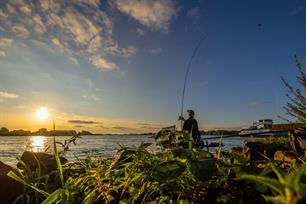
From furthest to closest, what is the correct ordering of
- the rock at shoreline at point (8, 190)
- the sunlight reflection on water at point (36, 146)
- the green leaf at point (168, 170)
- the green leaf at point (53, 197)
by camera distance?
the sunlight reflection on water at point (36, 146)
the rock at shoreline at point (8, 190)
the green leaf at point (53, 197)
the green leaf at point (168, 170)

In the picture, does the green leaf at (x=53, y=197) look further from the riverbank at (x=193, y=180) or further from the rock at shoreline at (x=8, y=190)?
the rock at shoreline at (x=8, y=190)

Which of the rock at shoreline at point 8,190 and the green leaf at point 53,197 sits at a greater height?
the green leaf at point 53,197

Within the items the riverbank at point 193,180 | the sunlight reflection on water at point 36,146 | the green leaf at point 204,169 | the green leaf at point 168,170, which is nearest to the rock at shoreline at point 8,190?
the sunlight reflection on water at point 36,146

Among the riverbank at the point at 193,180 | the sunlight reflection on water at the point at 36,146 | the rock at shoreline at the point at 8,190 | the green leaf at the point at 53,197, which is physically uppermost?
the sunlight reflection on water at the point at 36,146

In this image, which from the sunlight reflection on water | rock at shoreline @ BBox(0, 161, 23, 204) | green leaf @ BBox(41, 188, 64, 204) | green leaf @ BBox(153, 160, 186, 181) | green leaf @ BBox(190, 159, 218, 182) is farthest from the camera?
the sunlight reflection on water

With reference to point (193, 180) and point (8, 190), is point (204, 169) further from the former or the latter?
point (8, 190)

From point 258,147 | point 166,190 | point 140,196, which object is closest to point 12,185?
point 140,196

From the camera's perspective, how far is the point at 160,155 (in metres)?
1.97

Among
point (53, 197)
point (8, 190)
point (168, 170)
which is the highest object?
point (168, 170)

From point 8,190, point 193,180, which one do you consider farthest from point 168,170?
point 8,190

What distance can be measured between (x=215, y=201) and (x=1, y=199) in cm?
252

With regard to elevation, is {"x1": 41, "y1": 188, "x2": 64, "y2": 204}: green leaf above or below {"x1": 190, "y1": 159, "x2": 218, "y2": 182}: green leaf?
below

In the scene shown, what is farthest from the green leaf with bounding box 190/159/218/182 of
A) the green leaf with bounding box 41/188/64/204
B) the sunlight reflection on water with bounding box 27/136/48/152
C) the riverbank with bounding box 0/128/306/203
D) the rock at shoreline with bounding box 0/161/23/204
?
the sunlight reflection on water with bounding box 27/136/48/152

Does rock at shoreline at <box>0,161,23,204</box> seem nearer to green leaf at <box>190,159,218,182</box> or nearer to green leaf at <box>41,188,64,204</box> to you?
green leaf at <box>41,188,64,204</box>
